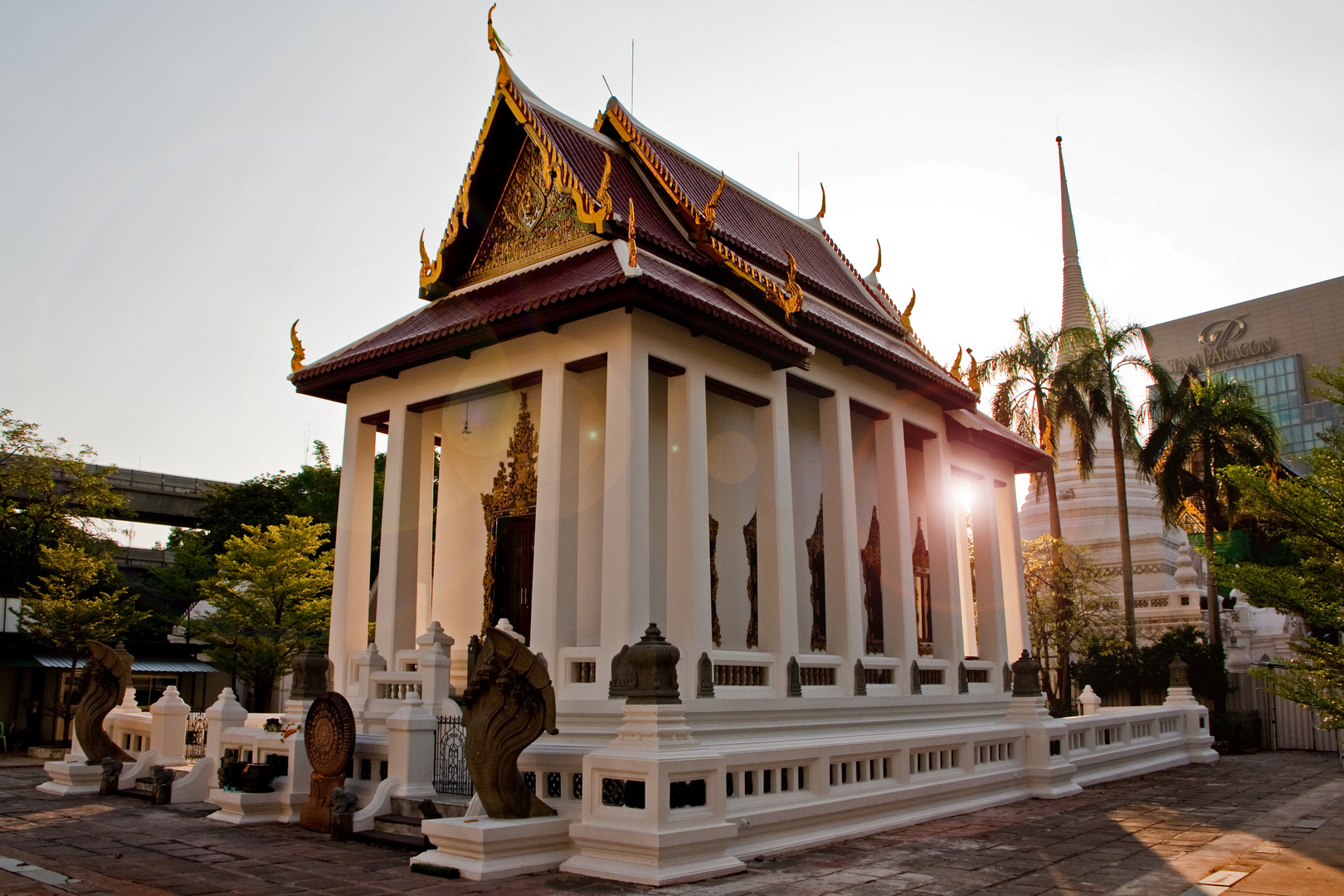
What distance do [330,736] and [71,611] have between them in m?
16.7

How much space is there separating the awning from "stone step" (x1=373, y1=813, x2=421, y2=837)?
18.4 meters

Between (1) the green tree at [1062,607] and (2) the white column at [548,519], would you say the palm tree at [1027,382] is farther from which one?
(2) the white column at [548,519]

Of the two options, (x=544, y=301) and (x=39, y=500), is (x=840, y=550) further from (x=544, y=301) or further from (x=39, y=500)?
(x=39, y=500)

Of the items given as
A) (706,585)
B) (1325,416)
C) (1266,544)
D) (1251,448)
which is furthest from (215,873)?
(1325,416)

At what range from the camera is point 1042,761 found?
13.3m

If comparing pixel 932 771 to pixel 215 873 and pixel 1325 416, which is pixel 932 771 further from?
pixel 1325 416

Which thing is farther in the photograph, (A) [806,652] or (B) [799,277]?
(B) [799,277]

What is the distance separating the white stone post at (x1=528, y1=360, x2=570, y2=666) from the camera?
11.1m

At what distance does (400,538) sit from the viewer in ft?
43.8

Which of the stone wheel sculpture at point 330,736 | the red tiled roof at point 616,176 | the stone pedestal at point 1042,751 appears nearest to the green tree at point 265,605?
the red tiled roof at point 616,176

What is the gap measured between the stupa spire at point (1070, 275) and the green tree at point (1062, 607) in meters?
12.3

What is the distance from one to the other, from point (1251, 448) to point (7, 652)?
29.0 meters

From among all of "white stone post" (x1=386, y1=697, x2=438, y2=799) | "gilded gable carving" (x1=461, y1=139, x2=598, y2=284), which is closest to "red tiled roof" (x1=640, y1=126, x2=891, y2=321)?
"gilded gable carving" (x1=461, y1=139, x2=598, y2=284)

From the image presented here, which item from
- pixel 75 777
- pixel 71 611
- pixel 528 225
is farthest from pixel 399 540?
pixel 71 611
